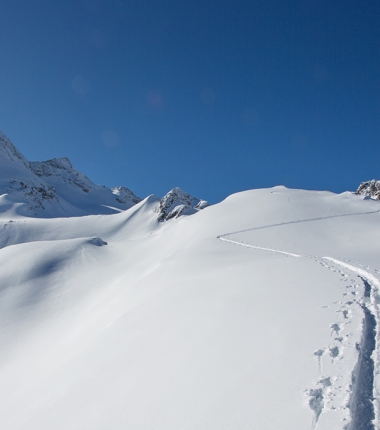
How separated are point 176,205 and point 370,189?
36.8 m

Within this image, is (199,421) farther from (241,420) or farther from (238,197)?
(238,197)

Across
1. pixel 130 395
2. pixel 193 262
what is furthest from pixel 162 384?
pixel 193 262

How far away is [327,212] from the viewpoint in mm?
23141

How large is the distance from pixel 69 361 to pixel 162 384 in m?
4.04

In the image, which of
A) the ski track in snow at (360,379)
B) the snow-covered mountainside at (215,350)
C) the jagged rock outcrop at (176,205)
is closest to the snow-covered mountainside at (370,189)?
the snow-covered mountainside at (215,350)

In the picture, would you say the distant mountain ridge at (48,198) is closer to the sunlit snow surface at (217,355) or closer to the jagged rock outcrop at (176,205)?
the jagged rock outcrop at (176,205)

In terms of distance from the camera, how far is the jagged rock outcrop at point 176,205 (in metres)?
56.7

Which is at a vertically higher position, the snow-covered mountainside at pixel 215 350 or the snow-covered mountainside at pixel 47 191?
the snow-covered mountainside at pixel 47 191

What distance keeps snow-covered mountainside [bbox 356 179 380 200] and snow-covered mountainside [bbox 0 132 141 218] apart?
56193mm

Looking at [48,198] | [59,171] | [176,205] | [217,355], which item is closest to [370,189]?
[176,205]

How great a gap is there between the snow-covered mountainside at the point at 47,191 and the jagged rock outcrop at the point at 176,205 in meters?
24.6

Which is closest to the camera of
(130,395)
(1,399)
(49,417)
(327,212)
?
(130,395)

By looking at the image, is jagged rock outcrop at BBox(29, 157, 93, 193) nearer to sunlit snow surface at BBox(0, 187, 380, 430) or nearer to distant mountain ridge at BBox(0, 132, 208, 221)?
distant mountain ridge at BBox(0, 132, 208, 221)

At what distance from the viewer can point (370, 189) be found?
3678 cm
